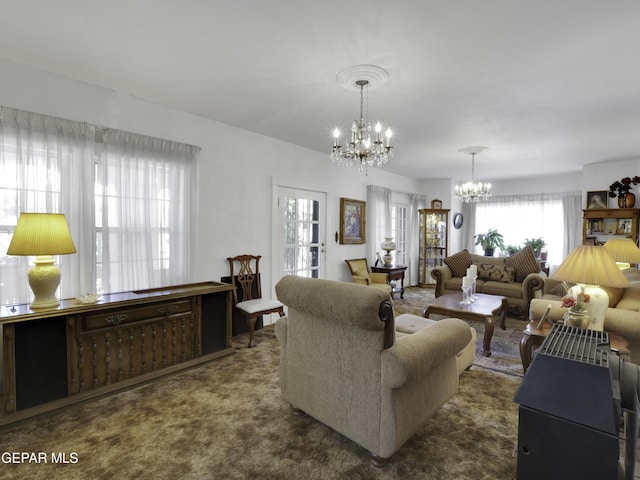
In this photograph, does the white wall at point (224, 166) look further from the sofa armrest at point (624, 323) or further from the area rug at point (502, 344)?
the sofa armrest at point (624, 323)

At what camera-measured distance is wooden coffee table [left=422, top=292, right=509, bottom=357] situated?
3.36 m

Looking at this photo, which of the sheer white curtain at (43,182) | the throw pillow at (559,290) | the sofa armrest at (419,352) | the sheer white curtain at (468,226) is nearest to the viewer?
the sofa armrest at (419,352)

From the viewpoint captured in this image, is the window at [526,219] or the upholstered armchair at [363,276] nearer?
the upholstered armchair at [363,276]

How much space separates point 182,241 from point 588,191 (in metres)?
6.86

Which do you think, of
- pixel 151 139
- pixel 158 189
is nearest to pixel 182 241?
pixel 158 189

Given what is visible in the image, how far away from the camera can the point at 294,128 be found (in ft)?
12.8

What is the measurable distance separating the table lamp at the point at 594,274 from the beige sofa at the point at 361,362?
0.80 meters

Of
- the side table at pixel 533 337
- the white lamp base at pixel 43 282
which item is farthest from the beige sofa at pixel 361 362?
the white lamp base at pixel 43 282

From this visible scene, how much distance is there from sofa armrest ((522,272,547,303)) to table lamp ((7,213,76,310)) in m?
5.38

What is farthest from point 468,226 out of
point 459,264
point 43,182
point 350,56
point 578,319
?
point 43,182

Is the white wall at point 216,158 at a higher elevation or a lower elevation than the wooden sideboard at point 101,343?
higher

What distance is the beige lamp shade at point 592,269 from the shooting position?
2025mm

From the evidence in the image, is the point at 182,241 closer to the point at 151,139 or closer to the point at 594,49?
the point at 151,139

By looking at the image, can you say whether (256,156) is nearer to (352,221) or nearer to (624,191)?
(352,221)
